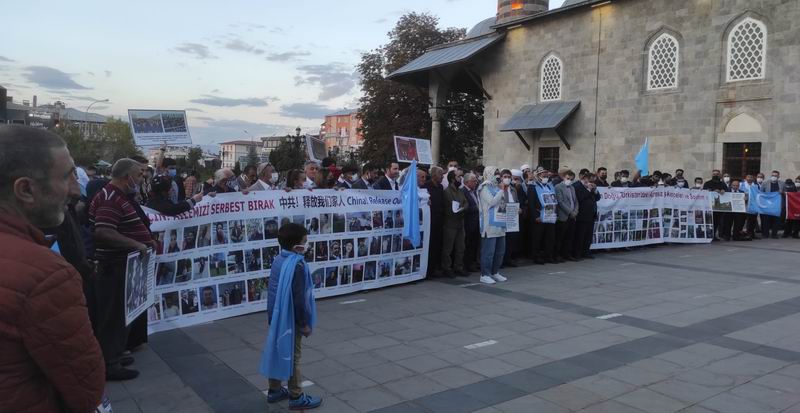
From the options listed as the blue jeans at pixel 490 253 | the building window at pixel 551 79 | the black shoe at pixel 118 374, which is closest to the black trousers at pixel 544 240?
the blue jeans at pixel 490 253

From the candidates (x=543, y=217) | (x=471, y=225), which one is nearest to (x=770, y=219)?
(x=543, y=217)

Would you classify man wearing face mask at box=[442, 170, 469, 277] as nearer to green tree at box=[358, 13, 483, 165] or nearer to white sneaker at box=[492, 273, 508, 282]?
white sneaker at box=[492, 273, 508, 282]

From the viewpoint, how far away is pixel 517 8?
3516cm

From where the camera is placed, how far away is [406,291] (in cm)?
900

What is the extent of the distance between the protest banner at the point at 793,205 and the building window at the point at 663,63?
8424mm

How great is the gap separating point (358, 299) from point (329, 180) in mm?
2675

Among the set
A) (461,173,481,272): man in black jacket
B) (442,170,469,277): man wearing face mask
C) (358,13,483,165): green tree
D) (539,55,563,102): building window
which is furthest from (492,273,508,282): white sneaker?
(358,13,483,165): green tree

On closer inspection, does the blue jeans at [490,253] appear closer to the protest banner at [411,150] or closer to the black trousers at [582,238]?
the protest banner at [411,150]

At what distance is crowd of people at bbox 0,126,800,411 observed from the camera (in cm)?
162

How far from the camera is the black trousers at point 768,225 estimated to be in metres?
17.2

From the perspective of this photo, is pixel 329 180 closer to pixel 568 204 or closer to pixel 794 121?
pixel 568 204

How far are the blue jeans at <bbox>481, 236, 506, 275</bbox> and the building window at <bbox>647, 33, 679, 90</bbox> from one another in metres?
17.9

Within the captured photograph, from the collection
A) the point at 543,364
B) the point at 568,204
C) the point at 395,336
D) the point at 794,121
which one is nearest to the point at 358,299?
the point at 395,336

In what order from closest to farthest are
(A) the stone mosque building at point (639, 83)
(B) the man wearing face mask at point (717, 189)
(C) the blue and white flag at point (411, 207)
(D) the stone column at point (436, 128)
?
(C) the blue and white flag at point (411, 207), (B) the man wearing face mask at point (717, 189), (A) the stone mosque building at point (639, 83), (D) the stone column at point (436, 128)
